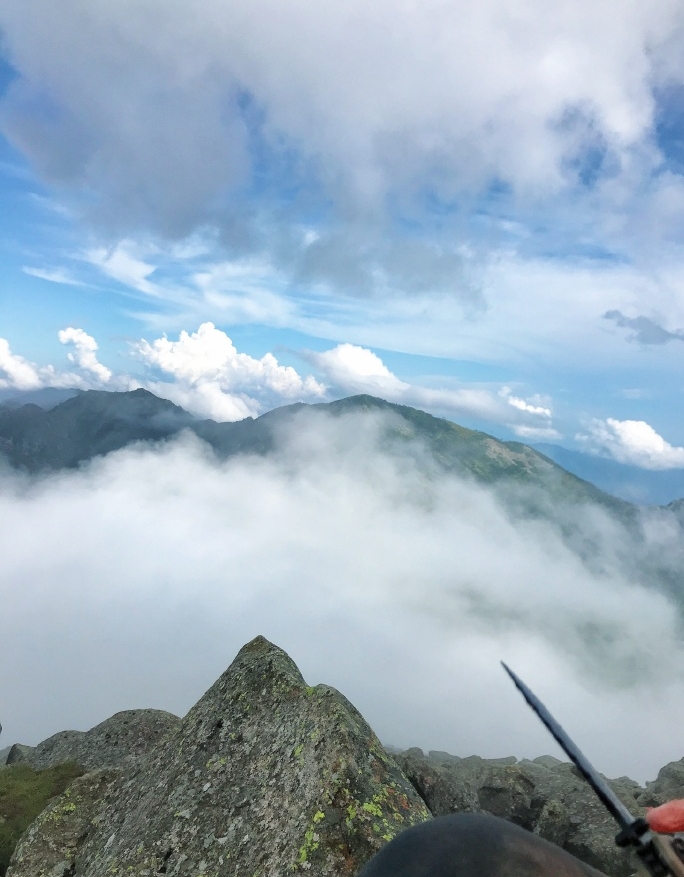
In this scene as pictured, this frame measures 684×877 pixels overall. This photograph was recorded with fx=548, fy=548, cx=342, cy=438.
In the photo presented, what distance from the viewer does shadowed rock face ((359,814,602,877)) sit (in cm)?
414

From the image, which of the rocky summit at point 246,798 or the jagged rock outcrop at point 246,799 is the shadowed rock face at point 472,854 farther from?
the jagged rock outcrop at point 246,799

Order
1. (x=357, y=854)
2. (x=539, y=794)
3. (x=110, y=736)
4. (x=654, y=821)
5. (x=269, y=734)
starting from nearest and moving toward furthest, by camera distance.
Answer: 1. (x=654, y=821)
2. (x=357, y=854)
3. (x=269, y=734)
4. (x=110, y=736)
5. (x=539, y=794)

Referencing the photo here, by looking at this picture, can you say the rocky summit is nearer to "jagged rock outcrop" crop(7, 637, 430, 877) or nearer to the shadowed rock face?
"jagged rock outcrop" crop(7, 637, 430, 877)

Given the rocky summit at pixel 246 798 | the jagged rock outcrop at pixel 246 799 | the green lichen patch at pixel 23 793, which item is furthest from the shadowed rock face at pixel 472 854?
the green lichen patch at pixel 23 793

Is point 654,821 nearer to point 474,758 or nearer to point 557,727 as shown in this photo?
point 557,727

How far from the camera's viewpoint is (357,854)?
40.2 feet

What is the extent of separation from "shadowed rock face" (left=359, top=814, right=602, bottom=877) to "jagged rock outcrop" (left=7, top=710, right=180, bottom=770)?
2860 cm

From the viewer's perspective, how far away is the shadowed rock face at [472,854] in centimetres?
414

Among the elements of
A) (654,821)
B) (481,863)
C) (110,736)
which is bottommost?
(110,736)

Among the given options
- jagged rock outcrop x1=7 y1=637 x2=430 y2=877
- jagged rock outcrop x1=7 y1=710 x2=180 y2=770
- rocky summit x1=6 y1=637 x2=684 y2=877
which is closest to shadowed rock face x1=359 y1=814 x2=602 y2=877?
rocky summit x1=6 y1=637 x2=684 y2=877

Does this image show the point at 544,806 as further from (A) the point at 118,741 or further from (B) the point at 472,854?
(B) the point at 472,854

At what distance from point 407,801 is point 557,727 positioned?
470 inches

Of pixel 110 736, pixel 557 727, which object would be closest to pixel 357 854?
pixel 557 727

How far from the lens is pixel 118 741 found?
31.7 metres
